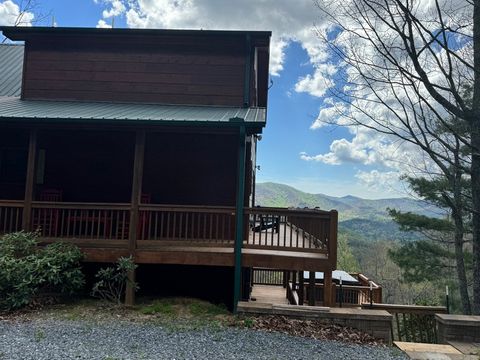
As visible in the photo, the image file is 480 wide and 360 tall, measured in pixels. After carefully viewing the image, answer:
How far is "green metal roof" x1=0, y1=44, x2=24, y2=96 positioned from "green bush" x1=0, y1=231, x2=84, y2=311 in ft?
18.2

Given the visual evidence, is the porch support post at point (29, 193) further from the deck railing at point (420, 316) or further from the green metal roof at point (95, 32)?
the deck railing at point (420, 316)

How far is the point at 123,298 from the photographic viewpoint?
768cm

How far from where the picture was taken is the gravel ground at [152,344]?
4.74m

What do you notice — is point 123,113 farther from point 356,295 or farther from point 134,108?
point 356,295

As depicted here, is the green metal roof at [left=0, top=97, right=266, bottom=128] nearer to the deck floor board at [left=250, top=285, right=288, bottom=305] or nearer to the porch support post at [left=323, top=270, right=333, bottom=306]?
the porch support post at [left=323, top=270, right=333, bottom=306]

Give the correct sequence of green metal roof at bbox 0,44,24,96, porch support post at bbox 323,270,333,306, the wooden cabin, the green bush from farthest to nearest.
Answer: green metal roof at bbox 0,44,24,96
the wooden cabin
porch support post at bbox 323,270,333,306
the green bush

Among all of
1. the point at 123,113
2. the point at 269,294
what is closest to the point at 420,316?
the point at 269,294

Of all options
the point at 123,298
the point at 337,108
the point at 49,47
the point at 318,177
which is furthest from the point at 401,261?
the point at 318,177

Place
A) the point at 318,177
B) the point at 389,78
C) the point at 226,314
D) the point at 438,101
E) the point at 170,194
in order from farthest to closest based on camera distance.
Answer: the point at 318,177 → the point at 170,194 → the point at 389,78 → the point at 438,101 → the point at 226,314

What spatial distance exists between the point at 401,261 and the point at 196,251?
629 inches

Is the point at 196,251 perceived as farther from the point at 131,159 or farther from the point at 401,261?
the point at 401,261

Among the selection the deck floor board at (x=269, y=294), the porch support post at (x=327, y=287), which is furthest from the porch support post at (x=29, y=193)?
the deck floor board at (x=269, y=294)

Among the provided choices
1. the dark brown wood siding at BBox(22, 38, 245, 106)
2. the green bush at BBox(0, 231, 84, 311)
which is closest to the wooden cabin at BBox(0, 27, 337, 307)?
the dark brown wood siding at BBox(22, 38, 245, 106)

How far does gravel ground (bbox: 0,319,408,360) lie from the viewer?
15.5ft
